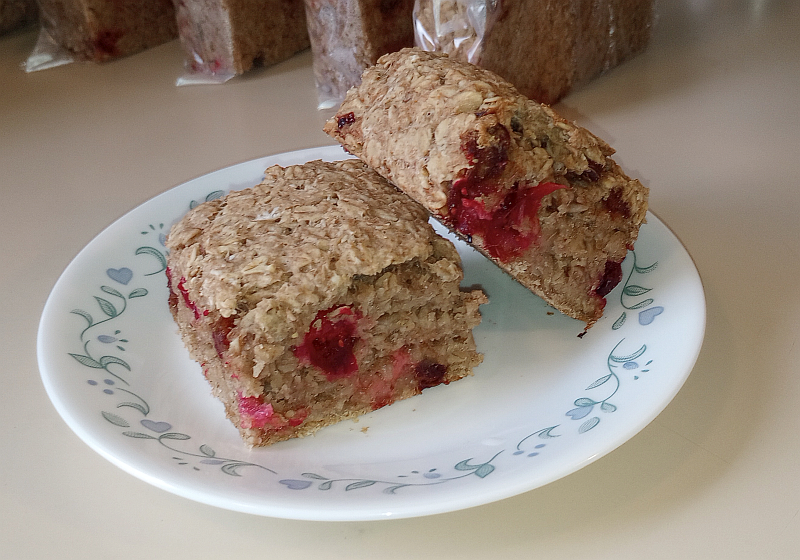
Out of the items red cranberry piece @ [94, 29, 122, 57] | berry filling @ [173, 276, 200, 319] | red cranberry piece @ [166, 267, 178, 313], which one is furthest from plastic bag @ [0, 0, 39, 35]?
berry filling @ [173, 276, 200, 319]

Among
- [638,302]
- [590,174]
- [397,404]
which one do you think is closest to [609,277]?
[638,302]

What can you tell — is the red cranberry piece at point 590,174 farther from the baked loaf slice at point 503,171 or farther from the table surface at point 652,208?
the table surface at point 652,208

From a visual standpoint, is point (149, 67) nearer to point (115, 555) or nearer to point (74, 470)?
point (74, 470)

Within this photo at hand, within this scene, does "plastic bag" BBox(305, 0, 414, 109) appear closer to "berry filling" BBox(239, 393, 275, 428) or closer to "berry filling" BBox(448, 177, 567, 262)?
"berry filling" BBox(448, 177, 567, 262)

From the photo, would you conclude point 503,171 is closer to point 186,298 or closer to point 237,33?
point 186,298

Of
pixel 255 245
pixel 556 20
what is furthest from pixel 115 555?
pixel 556 20
